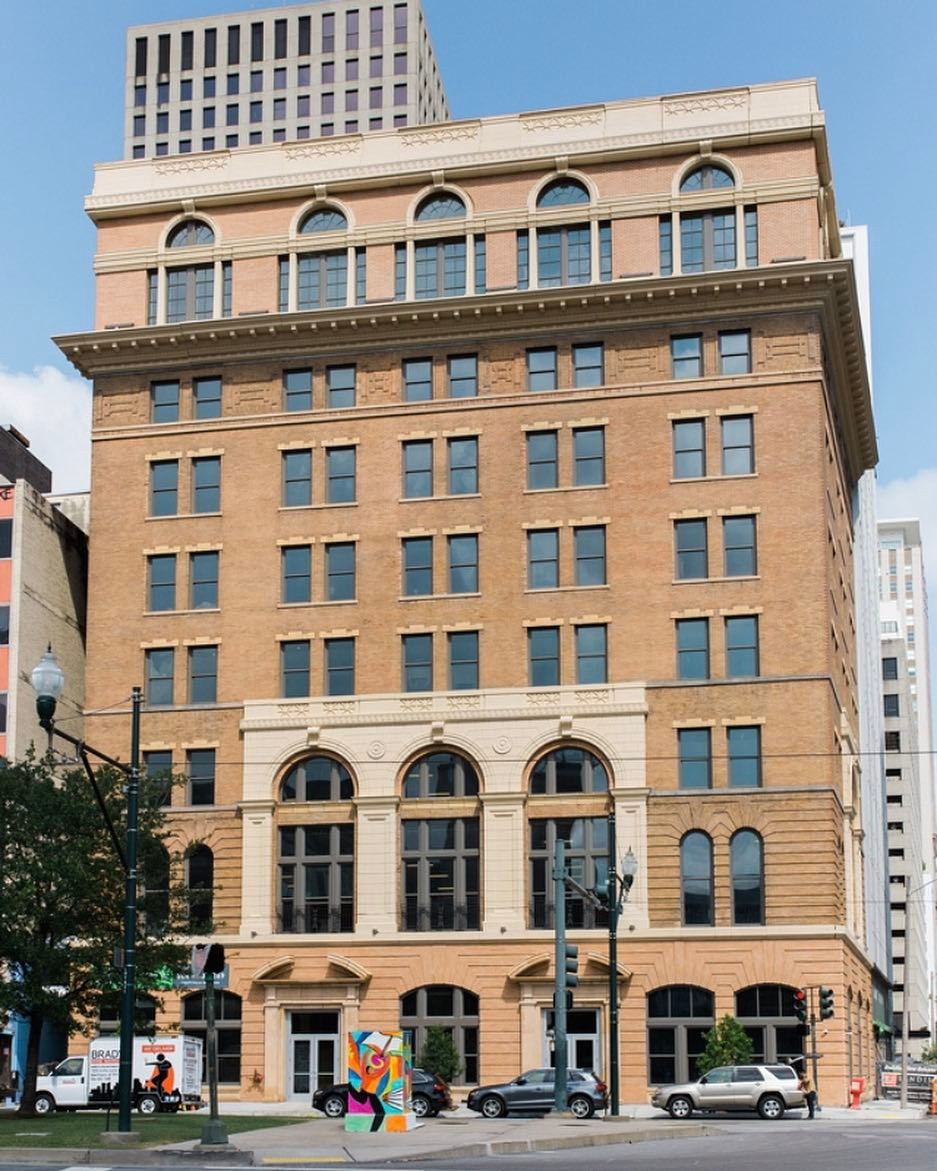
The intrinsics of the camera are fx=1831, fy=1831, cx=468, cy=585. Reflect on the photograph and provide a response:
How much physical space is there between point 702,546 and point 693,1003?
627 inches

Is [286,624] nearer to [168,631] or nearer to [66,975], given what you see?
[168,631]

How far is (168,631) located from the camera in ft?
227

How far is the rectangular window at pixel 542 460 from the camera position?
67.2 meters

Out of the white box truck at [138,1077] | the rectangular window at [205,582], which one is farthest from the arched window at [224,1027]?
the rectangular window at [205,582]

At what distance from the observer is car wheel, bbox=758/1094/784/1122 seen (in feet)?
169

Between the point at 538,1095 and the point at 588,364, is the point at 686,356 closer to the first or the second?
the point at 588,364

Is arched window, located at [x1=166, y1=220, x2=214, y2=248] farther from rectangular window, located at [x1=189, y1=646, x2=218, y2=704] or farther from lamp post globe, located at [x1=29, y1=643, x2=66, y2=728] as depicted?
lamp post globe, located at [x1=29, y1=643, x2=66, y2=728]

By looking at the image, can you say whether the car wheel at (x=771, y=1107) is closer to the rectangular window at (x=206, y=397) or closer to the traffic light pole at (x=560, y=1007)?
the traffic light pole at (x=560, y=1007)

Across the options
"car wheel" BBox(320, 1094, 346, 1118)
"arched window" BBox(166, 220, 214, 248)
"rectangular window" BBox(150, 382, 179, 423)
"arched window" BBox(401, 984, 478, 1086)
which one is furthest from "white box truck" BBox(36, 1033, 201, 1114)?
"arched window" BBox(166, 220, 214, 248)

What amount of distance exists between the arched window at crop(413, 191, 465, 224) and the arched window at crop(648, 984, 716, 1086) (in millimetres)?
30031

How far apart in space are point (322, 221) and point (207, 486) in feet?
37.4

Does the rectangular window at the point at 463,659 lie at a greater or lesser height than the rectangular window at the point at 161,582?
lesser

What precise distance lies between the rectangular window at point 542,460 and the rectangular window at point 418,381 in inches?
179

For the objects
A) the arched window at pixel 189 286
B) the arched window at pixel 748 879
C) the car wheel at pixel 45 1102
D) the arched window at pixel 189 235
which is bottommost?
the car wheel at pixel 45 1102
